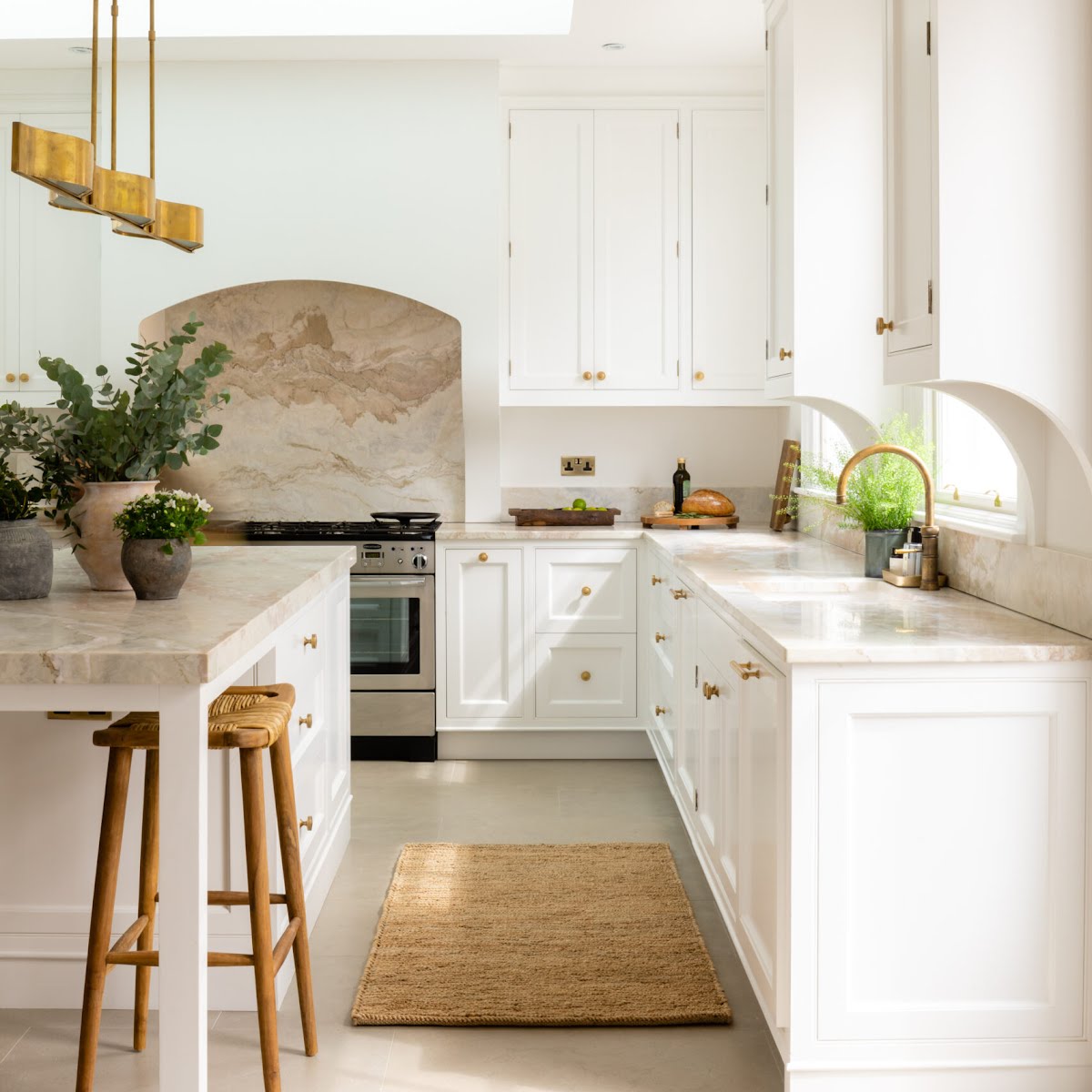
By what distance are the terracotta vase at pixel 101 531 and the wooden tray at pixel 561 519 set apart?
2663 mm

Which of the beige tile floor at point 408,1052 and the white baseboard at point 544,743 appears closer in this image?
the beige tile floor at point 408,1052

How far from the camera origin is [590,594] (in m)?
4.98

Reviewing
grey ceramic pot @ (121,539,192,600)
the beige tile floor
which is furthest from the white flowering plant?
the beige tile floor

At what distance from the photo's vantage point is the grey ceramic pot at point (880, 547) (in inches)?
132

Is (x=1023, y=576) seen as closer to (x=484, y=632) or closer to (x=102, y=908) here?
(x=102, y=908)

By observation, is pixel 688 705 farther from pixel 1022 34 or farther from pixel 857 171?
pixel 1022 34

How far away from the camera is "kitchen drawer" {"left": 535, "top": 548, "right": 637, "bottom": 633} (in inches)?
196

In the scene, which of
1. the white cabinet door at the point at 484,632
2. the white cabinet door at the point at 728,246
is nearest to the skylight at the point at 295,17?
the white cabinet door at the point at 728,246

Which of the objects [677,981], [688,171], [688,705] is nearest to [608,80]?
[688,171]

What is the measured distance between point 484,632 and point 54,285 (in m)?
2.26

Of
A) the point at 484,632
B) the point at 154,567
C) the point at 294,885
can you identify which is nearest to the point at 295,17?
the point at 484,632

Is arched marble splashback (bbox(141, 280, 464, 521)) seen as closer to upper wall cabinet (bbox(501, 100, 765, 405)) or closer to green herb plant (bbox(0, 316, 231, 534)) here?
upper wall cabinet (bbox(501, 100, 765, 405))

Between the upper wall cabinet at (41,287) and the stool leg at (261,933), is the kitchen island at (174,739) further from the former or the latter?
the upper wall cabinet at (41,287)

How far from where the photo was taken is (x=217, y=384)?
215 inches
